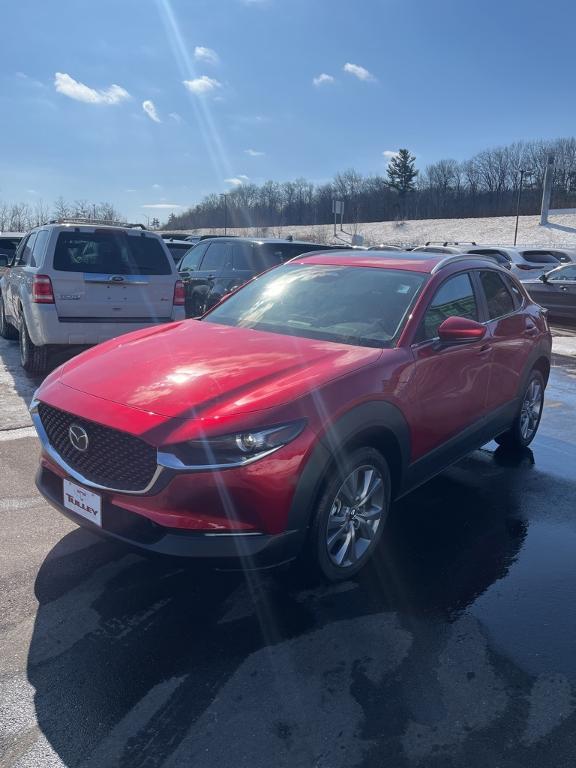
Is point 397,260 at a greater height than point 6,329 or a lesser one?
greater

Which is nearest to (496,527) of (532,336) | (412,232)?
(532,336)

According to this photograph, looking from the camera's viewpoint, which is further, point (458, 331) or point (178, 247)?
point (178, 247)

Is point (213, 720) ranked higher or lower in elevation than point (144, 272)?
lower

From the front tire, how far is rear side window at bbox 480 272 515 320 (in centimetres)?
196

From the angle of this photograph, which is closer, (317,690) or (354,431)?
(317,690)

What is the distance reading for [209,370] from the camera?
3.19 meters

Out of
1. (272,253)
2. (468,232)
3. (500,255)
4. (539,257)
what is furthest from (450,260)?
(468,232)

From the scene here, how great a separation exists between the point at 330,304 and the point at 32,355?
193 inches

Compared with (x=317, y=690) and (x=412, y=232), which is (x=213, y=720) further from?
(x=412, y=232)

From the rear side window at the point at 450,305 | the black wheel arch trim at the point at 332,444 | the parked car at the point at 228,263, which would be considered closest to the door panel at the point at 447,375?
the rear side window at the point at 450,305

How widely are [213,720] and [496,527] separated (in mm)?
2481

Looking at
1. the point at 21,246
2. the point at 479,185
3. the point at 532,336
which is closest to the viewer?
the point at 532,336

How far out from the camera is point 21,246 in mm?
8859

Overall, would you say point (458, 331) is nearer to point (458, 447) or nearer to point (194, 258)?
point (458, 447)
